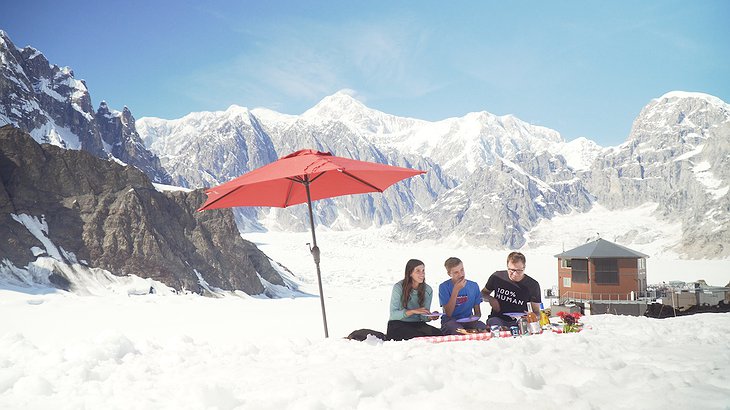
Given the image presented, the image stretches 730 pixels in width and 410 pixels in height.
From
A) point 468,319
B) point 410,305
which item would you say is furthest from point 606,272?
point 410,305

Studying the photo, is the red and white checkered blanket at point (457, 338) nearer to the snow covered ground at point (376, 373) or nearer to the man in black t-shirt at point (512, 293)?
the snow covered ground at point (376, 373)

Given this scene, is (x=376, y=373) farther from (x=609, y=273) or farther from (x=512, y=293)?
(x=609, y=273)

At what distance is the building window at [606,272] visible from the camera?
30359 mm

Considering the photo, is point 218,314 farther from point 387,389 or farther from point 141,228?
point 141,228

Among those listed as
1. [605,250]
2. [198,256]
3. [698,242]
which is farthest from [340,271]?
[698,242]

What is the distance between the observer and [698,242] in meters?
152

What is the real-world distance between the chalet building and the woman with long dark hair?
26583 millimetres

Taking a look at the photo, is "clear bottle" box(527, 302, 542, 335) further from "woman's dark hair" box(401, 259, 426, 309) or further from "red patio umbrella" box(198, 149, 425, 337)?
"red patio umbrella" box(198, 149, 425, 337)

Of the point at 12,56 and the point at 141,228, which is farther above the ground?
the point at 12,56

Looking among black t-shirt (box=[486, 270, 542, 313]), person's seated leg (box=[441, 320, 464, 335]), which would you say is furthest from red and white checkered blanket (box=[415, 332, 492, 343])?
black t-shirt (box=[486, 270, 542, 313])

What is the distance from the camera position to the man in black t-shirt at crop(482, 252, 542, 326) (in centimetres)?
794

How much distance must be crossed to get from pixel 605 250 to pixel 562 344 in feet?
90.1

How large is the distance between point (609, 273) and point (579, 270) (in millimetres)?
1727

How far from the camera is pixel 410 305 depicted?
24.4ft
